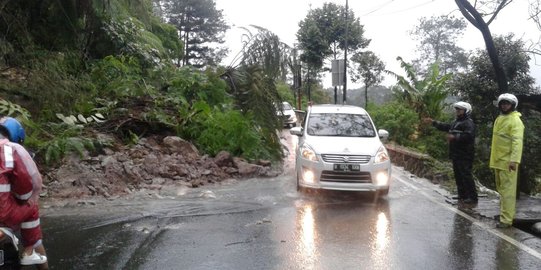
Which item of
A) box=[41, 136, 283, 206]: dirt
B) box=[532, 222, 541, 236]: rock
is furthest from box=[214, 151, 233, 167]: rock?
box=[532, 222, 541, 236]: rock

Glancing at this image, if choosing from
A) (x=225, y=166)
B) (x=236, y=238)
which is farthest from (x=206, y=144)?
(x=236, y=238)

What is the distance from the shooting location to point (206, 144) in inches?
432

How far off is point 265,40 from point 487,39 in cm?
647

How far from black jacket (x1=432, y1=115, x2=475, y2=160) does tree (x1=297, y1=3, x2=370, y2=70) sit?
22995 millimetres

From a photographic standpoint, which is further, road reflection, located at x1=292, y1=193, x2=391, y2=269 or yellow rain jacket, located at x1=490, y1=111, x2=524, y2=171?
yellow rain jacket, located at x1=490, y1=111, x2=524, y2=171

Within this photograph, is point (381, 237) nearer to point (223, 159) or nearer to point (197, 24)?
point (223, 159)

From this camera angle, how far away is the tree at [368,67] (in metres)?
31.3

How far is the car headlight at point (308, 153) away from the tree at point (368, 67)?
77.4ft

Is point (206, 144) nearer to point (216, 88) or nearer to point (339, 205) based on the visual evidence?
point (216, 88)

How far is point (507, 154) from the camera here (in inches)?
267

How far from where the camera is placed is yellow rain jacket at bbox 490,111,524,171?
21.6ft

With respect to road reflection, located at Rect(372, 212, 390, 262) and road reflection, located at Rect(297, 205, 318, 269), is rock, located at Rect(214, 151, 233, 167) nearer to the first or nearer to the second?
road reflection, located at Rect(297, 205, 318, 269)

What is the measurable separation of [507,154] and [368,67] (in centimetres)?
2528

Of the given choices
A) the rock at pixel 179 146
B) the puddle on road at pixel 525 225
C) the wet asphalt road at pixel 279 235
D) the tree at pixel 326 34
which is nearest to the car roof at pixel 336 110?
the wet asphalt road at pixel 279 235
